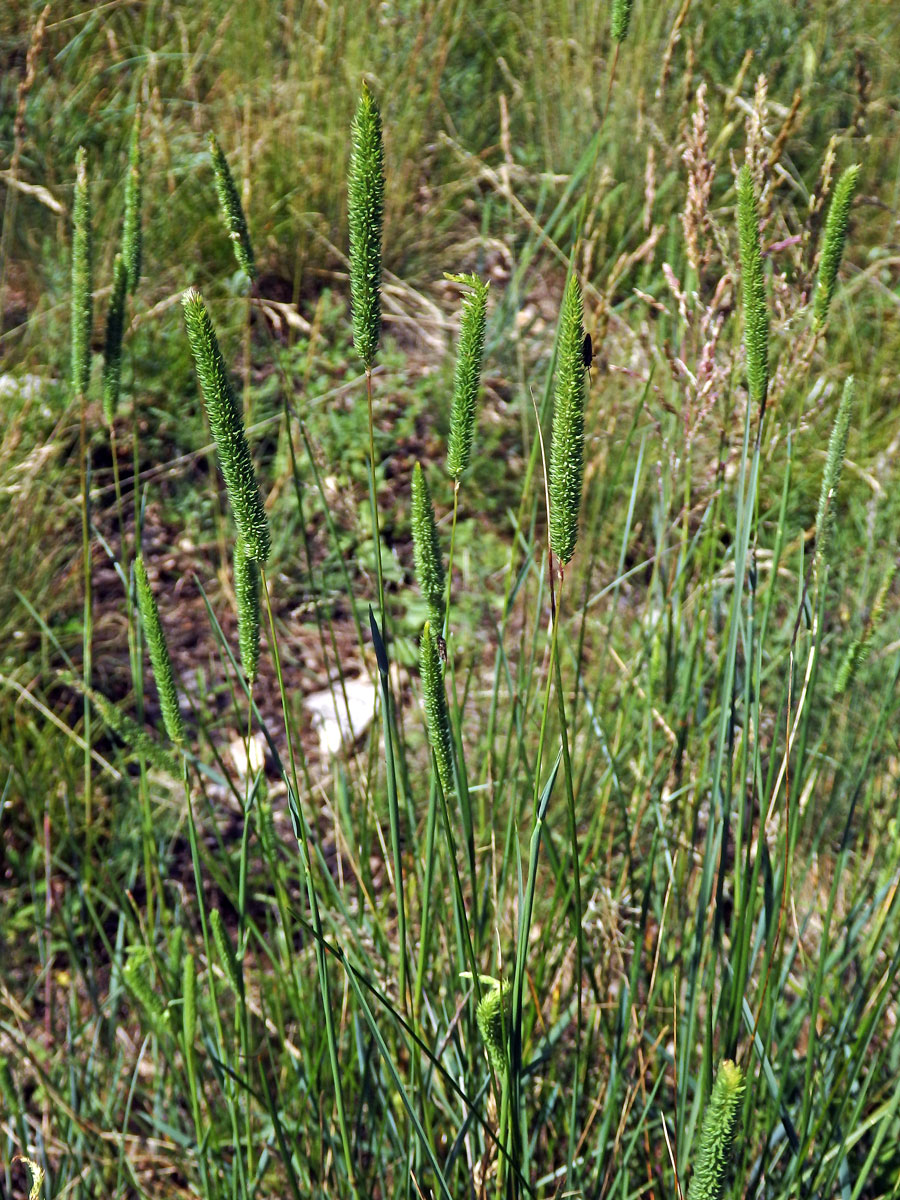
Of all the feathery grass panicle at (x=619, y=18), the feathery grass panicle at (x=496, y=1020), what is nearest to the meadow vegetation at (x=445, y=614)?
the feathery grass panicle at (x=496, y=1020)

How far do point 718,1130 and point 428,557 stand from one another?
45 centimetres

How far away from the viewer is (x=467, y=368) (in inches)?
30.4

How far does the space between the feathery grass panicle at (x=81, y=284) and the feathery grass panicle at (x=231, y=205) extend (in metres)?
0.18

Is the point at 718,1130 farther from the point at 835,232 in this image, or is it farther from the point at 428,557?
the point at 835,232

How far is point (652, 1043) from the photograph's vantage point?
4.33 ft

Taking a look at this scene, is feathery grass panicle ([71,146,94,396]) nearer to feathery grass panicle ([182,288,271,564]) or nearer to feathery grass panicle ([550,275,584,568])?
feathery grass panicle ([182,288,271,564])

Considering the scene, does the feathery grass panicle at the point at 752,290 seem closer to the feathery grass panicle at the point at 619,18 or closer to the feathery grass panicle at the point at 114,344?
the feathery grass panicle at the point at 619,18

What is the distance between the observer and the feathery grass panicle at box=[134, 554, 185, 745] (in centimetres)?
89

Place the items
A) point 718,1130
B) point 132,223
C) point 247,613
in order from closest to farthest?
point 718,1130 < point 247,613 < point 132,223

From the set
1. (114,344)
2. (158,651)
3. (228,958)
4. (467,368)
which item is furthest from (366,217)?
(228,958)

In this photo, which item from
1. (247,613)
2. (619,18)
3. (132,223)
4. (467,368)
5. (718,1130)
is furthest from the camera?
(132,223)

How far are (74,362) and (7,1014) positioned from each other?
3.69ft

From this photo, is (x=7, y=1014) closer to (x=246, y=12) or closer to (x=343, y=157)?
(x=343, y=157)

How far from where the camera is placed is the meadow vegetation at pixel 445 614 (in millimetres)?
1003
